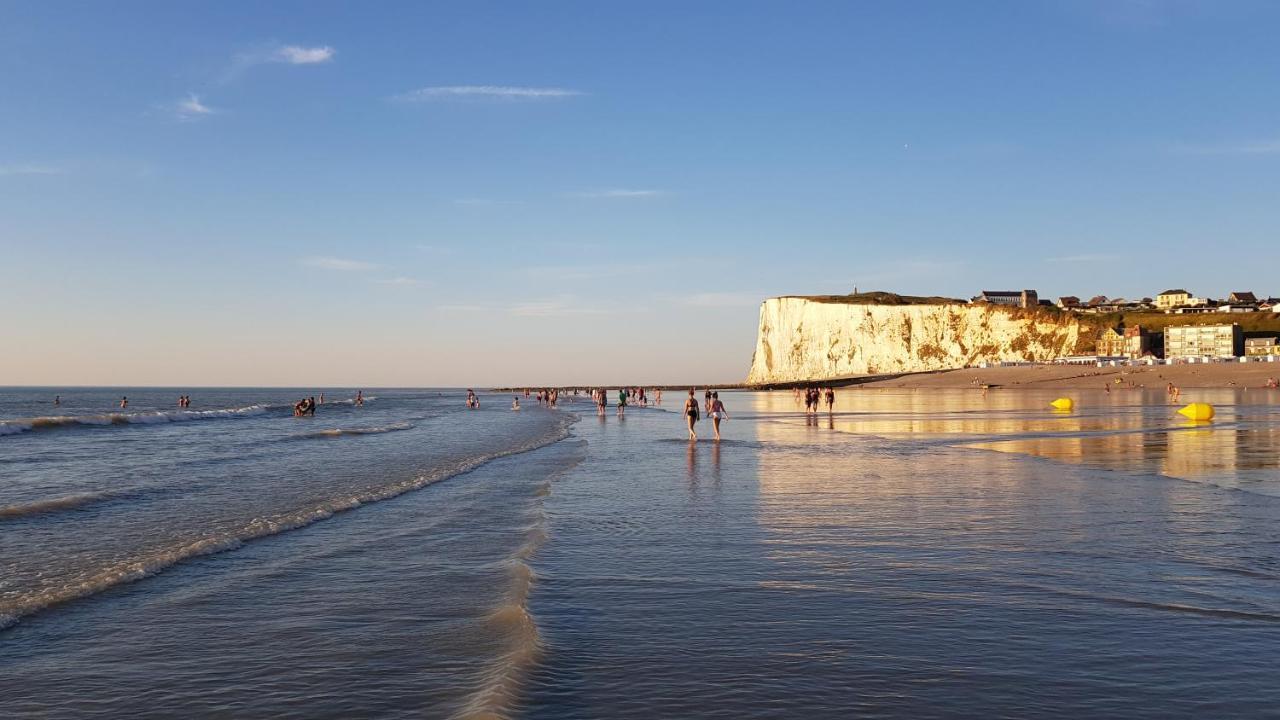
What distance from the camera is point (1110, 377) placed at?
86.5 metres

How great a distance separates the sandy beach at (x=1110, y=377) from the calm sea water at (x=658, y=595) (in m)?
73.6

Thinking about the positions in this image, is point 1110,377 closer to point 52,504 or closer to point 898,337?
point 898,337

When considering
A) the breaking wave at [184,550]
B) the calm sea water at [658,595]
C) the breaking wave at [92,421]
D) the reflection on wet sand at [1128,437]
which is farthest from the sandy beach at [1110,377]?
the breaking wave at [184,550]

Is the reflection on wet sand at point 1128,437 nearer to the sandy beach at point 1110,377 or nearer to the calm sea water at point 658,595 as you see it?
the calm sea water at point 658,595

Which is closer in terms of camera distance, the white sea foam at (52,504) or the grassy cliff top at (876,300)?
the white sea foam at (52,504)

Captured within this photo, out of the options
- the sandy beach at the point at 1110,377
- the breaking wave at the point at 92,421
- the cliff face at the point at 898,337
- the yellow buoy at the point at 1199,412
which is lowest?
the breaking wave at the point at 92,421

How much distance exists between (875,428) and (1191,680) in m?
29.6

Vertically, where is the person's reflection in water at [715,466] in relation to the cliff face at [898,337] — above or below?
below

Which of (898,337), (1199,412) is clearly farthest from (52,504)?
(898,337)

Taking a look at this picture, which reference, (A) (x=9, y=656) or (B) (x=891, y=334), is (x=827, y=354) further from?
(A) (x=9, y=656)

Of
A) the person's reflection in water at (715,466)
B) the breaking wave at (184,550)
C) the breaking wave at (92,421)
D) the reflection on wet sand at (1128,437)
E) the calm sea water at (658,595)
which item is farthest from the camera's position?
the breaking wave at (92,421)

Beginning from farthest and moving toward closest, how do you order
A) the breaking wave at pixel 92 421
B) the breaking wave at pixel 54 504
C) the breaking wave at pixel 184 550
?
the breaking wave at pixel 92 421 → the breaking wave at pixel 54 504 → the breaking wave at pixel 184 550

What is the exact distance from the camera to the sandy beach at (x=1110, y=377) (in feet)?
263

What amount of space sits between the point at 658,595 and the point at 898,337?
12933 centimetres
